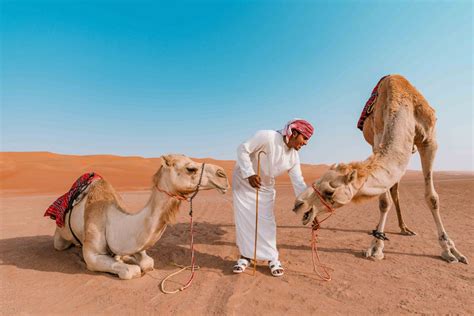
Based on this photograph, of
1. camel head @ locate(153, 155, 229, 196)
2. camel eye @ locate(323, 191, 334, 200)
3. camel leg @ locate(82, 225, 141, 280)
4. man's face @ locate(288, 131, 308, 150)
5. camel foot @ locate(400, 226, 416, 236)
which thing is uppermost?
man's face @ locate(288, 131, 308, 150)

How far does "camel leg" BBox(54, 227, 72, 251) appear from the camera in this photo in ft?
14.8

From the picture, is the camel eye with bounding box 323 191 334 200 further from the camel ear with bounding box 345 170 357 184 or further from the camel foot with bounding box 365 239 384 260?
the camel foot with bounding box 365 239 384 260

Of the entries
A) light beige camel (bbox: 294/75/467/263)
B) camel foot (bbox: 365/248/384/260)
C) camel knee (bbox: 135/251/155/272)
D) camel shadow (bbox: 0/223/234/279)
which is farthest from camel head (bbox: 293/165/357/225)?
camel knee (bbox: 135/251/155/272)

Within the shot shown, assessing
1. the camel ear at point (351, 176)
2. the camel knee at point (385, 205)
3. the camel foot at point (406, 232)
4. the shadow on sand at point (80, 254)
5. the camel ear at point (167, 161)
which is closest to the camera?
the camel ear at point (351, 176)

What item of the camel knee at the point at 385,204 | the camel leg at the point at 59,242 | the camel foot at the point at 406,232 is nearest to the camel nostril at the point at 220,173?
the camel leg at the point at 59,242

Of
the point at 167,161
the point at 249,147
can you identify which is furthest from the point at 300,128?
the point at 167,161

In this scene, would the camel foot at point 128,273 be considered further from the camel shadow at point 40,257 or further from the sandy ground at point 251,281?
the camel shadow at point 40,257

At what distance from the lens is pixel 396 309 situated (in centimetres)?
287

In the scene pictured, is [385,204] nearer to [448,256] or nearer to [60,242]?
[448,256]

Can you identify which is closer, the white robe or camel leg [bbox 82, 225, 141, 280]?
camel leg [bbox 82, 225, 141, 280]

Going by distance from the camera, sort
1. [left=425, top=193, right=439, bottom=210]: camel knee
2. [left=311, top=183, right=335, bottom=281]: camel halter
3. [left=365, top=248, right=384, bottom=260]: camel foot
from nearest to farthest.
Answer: [left=311, top=183, right=335, bottom=281]: camel halter
[left=365, top=248, right=384, bottom=260]: camel foot
[left=425, top=193, right=439, bottom=210]: camel knee

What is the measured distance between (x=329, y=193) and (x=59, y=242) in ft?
13.8

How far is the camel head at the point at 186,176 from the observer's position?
320 cm

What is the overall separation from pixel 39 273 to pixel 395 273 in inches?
185
